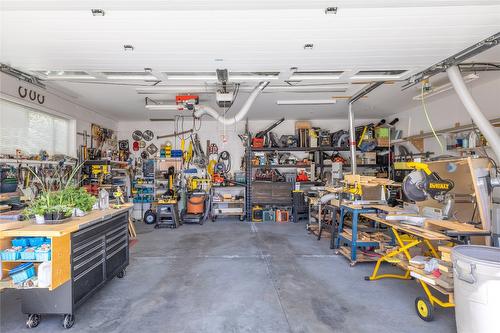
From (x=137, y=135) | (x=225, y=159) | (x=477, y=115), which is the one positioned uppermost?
(x=137, y=135)

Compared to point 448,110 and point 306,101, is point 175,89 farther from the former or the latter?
point 448,110

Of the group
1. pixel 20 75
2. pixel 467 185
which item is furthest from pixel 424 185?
pixel 20 75

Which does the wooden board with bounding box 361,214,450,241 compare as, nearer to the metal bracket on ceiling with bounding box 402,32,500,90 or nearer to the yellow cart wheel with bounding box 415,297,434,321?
the yellow cart wheel with bounding box 415,297,434,321

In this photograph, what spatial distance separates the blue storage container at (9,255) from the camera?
6.73 ft

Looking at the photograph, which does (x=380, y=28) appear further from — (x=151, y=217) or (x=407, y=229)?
(x=151, y=217)

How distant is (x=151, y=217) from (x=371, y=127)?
6.27 m

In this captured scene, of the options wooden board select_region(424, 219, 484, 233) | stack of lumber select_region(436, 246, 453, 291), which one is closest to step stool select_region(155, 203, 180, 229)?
wooden board select_region(424, 219, 484, 233)

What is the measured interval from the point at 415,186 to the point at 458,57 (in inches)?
69.5

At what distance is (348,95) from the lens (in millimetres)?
5191

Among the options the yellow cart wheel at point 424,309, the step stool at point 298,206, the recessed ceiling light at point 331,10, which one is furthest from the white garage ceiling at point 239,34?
the step stool at point 298,206

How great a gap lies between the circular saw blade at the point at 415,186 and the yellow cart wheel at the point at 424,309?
39.6 inches

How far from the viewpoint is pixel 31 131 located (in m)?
4.56

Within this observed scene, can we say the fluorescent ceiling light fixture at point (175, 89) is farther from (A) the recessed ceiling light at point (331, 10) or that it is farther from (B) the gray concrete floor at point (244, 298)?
(B) the gray concrete floor at point (244, 298)

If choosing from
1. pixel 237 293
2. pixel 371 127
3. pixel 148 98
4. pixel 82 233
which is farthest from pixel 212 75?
pixel 371 127
